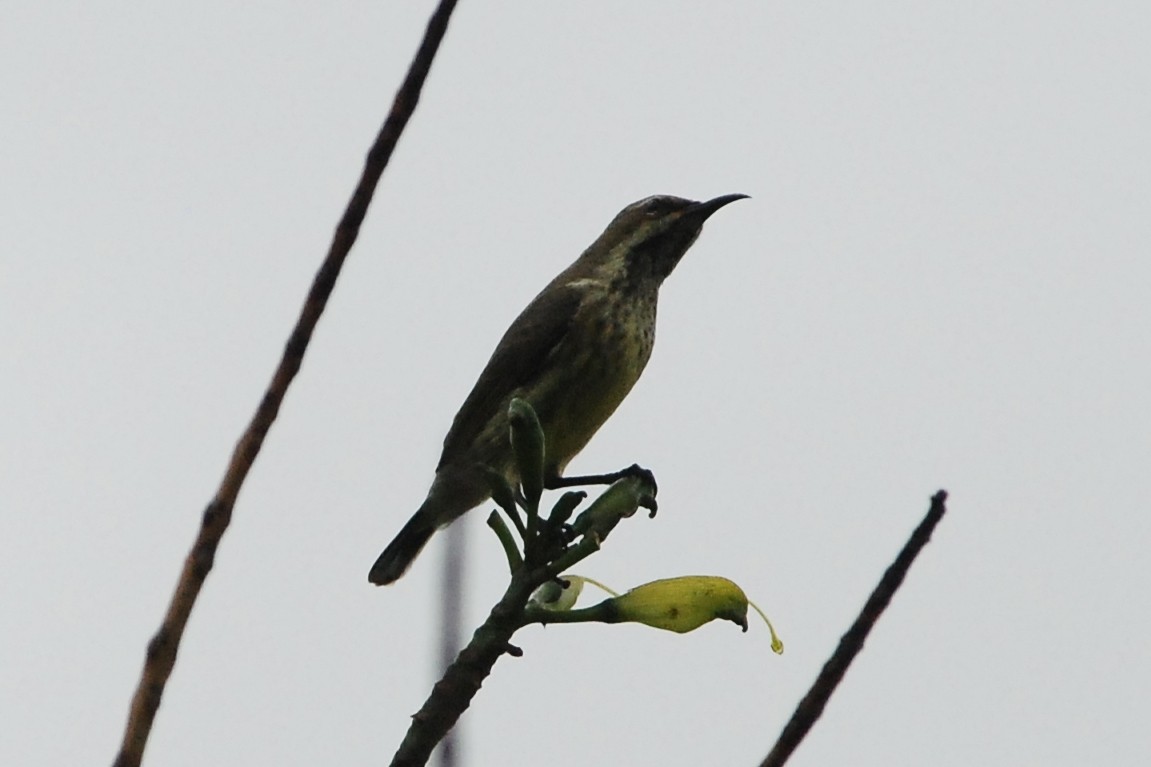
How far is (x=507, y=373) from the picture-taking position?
6.67 metres

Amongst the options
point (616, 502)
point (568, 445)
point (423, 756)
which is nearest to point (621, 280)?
point (568, 445)

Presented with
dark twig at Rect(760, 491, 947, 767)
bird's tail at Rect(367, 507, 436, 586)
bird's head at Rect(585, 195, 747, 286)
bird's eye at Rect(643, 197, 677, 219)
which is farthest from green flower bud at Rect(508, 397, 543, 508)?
bird's eye at Rect(643, 197, 677, 219)

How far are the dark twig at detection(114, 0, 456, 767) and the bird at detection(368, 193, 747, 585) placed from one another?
4.37 meters

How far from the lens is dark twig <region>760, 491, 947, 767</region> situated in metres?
1.59

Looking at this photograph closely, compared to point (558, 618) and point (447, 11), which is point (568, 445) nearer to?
point (558, 618)

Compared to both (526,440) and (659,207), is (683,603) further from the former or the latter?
(659,207)

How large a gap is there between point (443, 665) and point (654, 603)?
315 mm

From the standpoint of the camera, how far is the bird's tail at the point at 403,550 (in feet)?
20.7

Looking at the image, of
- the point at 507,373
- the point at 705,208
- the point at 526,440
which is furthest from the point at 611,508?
the point at 705,208

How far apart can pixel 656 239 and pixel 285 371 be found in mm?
5571

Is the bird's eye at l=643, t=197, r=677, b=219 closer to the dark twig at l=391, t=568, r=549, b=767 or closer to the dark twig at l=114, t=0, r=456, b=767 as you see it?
the dark twig at l=391, t=568, r=549, b=767

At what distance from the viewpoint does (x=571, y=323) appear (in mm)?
6695

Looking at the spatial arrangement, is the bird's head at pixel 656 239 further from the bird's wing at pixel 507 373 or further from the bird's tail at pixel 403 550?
the bird's tail at pixel 403 550

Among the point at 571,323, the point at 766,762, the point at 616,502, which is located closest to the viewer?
the point at 766,762
